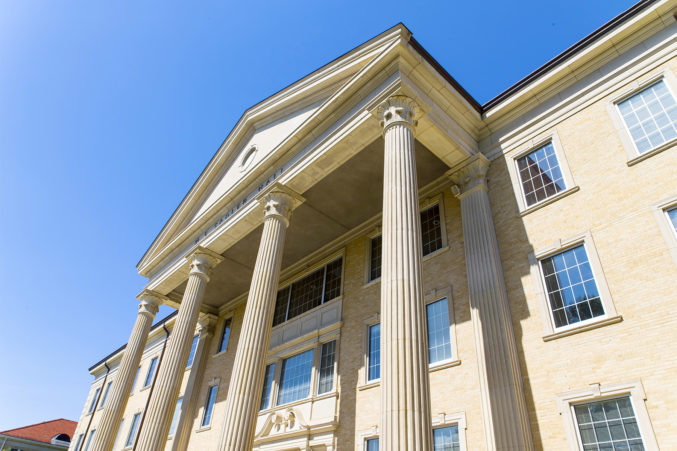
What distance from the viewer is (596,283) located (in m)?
10.7

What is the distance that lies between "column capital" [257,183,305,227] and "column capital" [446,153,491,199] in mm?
5713

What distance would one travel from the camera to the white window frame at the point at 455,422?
457 inches

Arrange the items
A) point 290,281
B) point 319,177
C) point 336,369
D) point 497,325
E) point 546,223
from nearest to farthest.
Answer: point 497,325, point 546,223, point 319,177, point 336,369, point 290,281

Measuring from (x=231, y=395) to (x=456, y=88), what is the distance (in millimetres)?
12068

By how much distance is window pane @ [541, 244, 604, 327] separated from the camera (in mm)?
10766

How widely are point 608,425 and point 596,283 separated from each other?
3.24m

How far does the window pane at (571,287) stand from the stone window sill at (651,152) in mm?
2489

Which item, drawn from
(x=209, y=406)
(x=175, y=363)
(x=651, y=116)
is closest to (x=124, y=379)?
(x=209, y=406)

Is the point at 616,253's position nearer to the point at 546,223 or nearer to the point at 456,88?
the point at 546,223

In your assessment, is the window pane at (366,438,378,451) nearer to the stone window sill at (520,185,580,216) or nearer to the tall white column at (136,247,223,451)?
the tall white column at (136,247,223,451)

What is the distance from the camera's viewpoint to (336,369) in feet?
55.7

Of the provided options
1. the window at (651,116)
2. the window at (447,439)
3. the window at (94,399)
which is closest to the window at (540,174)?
the window at (651,116)

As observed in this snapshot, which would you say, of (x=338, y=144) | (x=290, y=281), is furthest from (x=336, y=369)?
(x=338, y=144)

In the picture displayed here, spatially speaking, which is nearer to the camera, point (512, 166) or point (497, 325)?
point (497, 325)
